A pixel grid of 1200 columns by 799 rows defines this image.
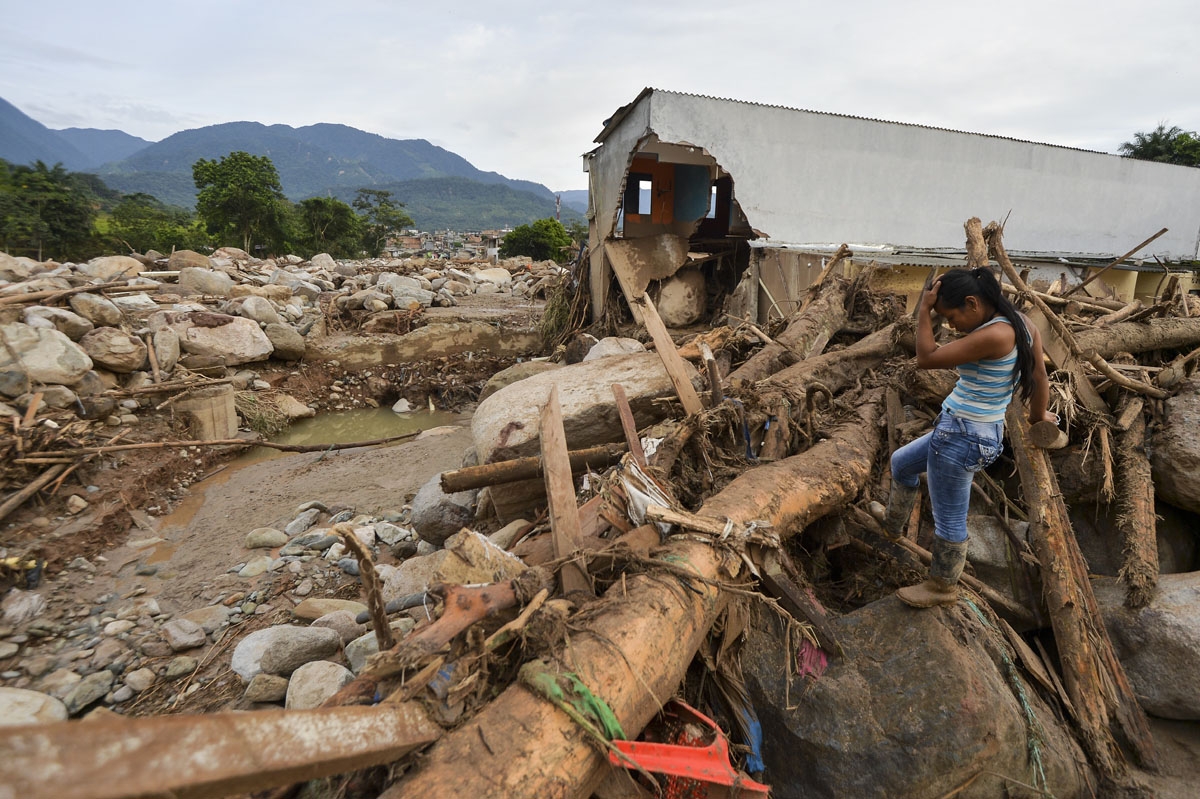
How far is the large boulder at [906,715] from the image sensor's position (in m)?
2.21

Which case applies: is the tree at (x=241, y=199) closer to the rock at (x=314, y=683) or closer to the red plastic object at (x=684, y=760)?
the rock at (x=314, y=683)

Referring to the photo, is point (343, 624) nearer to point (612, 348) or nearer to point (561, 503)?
point (561, 503)

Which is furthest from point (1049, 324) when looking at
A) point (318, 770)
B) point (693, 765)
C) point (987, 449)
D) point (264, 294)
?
point (264, 294)

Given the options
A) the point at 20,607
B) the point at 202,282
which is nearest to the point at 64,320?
the point at 202,282

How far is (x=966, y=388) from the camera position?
258 cm

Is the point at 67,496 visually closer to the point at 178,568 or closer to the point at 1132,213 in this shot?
the point at 178,568

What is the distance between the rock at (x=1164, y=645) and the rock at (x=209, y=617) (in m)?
5.57

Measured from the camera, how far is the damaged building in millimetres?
10031

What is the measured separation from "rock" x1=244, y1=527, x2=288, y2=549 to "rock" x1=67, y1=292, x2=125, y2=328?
17.4ft

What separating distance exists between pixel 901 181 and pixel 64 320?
15.4m

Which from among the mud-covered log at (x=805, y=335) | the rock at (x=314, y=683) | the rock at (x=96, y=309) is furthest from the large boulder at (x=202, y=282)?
the mud-covered log at (x=805, y=335)

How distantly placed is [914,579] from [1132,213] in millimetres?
18991

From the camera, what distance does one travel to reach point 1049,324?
3723 mm

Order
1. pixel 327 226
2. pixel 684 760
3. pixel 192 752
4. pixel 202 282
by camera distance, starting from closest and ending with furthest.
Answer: pixel 192 752 → pixel 684 760 → pixel 202 282 → pixel 327 226
